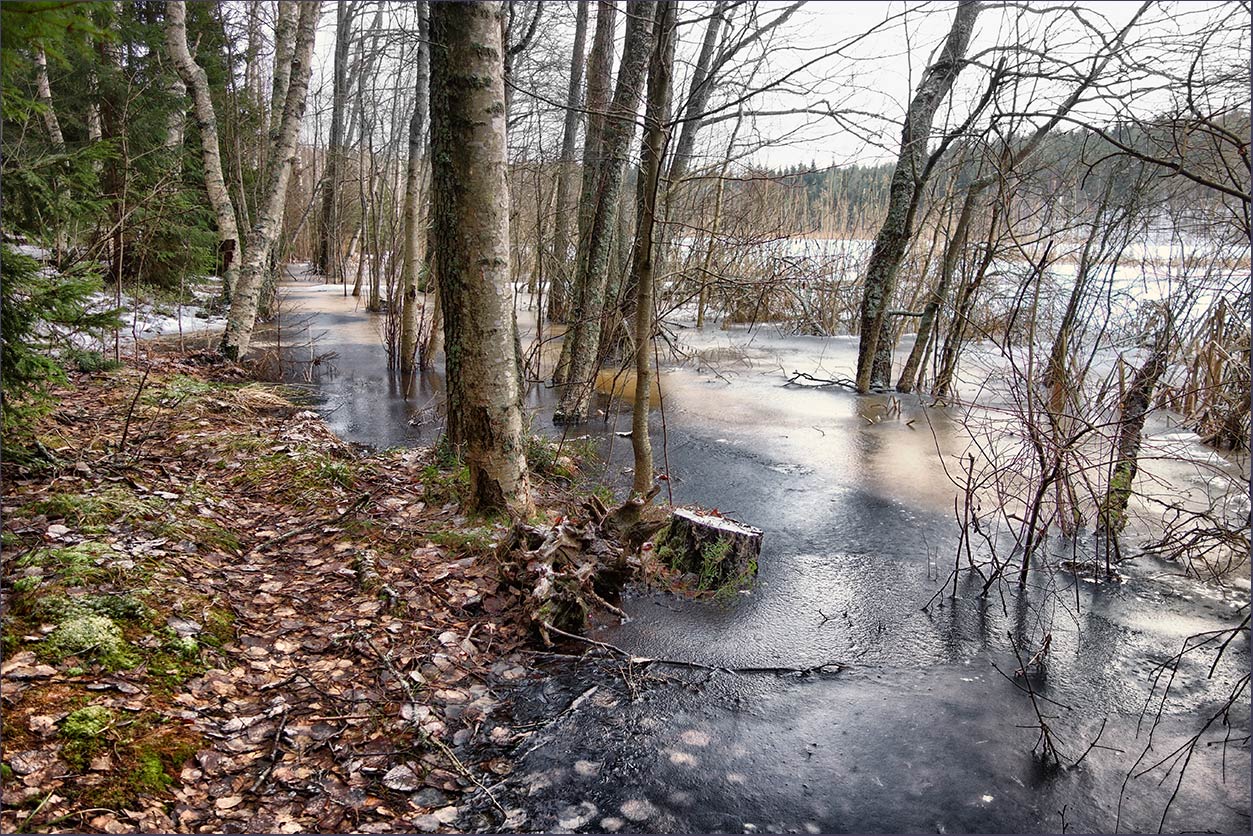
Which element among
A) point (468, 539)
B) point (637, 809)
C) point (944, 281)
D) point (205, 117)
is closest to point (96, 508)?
point (468, 539)

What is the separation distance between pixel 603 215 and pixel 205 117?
5.90 m

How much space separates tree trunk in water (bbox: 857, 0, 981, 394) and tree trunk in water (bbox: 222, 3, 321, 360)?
7053mm

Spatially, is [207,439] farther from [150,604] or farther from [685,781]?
[685,781]

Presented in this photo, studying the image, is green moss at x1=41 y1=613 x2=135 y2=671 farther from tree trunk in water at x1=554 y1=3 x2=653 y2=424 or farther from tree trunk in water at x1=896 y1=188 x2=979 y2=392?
tree trunk in water at x1=896 y1=188 x2=979 y2=392

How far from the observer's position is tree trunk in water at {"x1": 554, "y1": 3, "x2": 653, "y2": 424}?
717cm

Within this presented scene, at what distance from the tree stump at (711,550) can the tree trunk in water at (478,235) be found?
946 mm

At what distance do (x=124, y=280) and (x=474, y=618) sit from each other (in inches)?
459

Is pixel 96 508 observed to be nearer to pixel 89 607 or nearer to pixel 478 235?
pixel 89 607

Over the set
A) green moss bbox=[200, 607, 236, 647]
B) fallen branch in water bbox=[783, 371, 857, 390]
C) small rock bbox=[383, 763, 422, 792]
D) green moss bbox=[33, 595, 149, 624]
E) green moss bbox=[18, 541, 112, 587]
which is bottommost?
small rock bbox=[383, 763, 422, 792]

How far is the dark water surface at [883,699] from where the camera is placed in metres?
2.67

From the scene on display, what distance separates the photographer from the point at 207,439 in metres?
5.55

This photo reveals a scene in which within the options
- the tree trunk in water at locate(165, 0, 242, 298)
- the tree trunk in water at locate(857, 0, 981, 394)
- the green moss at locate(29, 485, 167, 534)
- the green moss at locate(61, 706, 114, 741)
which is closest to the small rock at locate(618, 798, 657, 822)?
the green moss at locate(61, 706, 114, 741)

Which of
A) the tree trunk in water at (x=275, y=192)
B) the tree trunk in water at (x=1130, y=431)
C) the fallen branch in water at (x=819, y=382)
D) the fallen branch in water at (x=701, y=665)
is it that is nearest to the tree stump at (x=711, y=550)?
the fallen branch in water at (x=701, y=665)

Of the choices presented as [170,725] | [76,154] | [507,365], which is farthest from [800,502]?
[76,154]
